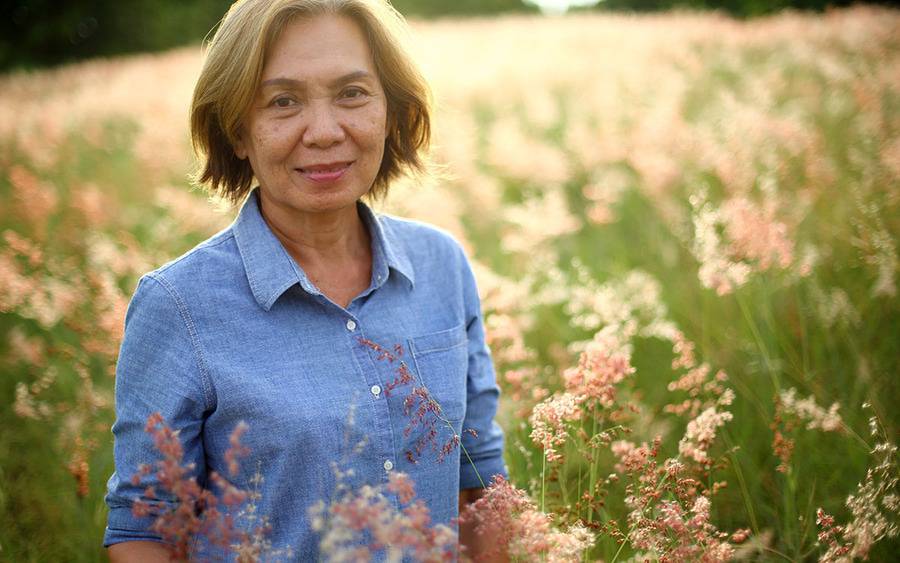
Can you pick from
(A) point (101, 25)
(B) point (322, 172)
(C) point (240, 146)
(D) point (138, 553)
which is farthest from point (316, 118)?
(A) point (101, 25)

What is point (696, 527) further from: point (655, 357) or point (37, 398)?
point (37, 398)

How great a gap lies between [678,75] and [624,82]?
633 millimetres

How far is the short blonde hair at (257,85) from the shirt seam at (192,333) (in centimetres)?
50

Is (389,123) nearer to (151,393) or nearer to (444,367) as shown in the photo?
A: (444,367)

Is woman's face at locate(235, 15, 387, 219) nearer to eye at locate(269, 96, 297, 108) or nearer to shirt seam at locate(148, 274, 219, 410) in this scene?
eye at locate(269, 96, 297, 108)

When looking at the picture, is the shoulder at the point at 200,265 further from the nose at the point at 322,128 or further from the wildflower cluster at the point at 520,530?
the wildflower cluster at the point at 520,530

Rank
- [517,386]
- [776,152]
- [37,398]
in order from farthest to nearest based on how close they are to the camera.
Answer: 1. [776,152]
2. [37,398]
3. [517,386]

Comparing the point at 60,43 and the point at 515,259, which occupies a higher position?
the point at 60,43

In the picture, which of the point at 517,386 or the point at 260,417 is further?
the point at 517,386

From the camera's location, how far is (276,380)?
1.71m

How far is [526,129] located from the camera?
7844 millimetres

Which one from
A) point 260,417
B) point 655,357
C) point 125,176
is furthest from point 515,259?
point 125,176

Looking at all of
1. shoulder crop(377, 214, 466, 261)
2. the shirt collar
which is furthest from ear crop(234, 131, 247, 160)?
shoulder crop(377, 214, 466, 261)

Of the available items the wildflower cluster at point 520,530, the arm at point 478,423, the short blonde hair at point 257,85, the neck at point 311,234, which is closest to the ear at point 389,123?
the short blonde hair at point 257,85
